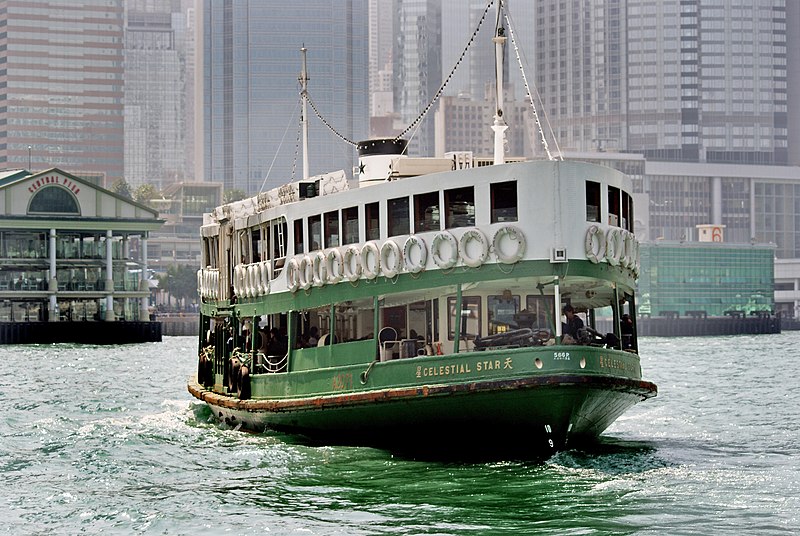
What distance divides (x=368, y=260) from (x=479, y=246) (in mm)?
2755

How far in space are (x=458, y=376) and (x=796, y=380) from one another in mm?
33999

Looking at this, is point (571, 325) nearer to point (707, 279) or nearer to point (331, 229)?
point (331, 229)

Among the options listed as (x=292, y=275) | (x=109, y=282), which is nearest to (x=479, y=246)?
(x=292, y=275)

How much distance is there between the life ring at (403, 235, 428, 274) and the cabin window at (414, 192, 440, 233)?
324 mm

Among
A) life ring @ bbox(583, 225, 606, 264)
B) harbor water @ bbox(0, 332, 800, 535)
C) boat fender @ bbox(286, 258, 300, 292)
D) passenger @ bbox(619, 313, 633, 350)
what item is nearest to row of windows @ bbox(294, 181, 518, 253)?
boat fender @ bbox(286, 258, 300, 292)

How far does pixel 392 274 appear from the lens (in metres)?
26.5

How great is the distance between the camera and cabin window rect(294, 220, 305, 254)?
2992cm

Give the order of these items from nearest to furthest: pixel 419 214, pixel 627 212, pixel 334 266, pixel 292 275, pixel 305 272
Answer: pixel 419 214, pixel 627 212, pixel 334 266, pixel 305 272, pixel 292 275

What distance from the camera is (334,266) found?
28.1 m

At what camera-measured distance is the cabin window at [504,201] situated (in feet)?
83.3

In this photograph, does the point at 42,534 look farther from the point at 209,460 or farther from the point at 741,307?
the point at 741,307

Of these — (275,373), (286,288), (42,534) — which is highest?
(286,288)

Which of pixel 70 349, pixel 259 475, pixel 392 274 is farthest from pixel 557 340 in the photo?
pixel 70 349

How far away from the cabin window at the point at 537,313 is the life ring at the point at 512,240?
103cm
